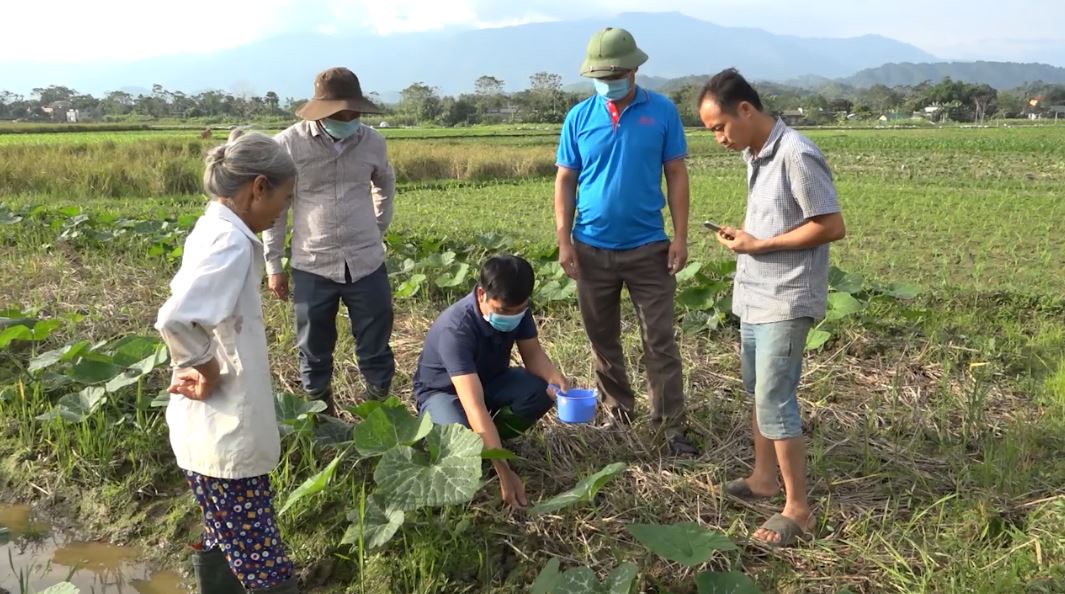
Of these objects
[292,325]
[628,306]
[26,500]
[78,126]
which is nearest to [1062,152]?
[628,306]

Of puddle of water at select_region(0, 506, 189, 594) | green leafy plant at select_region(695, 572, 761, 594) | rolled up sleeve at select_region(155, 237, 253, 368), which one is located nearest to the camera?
rolled up sleeve at select_region(155, 237, 253, 368)

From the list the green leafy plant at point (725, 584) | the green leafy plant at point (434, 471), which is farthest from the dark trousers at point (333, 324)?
the green leafy plant at point (725, 584)

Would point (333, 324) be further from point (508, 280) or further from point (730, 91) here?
point (730, 91)

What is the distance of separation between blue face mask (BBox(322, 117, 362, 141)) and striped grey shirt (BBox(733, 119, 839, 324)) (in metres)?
1.66

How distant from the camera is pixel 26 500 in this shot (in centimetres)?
326

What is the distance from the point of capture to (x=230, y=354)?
2.09m

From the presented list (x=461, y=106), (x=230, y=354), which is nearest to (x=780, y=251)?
(x=230, y=354)

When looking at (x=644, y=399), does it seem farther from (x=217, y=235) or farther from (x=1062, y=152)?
(x=1062, y=152)

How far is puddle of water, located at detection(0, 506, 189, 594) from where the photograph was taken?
8.86 feet

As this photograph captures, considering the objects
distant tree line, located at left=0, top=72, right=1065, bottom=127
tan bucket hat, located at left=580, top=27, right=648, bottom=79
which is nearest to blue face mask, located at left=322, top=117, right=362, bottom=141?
tan bucket hat, located at left=580, top=27, right=648, bottom=79

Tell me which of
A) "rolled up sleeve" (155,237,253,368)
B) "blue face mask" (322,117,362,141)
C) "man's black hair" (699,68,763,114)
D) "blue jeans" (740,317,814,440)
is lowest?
"blue jeans" (740,317,814,440)

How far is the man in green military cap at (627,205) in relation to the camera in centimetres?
312

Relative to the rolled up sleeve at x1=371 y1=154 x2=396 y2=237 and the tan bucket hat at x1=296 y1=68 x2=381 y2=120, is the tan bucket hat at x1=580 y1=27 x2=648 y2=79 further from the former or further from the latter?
the rolled up sleeve at x1=371 y1=154 x2=396 y2=237

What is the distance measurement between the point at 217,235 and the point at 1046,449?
128 inches
